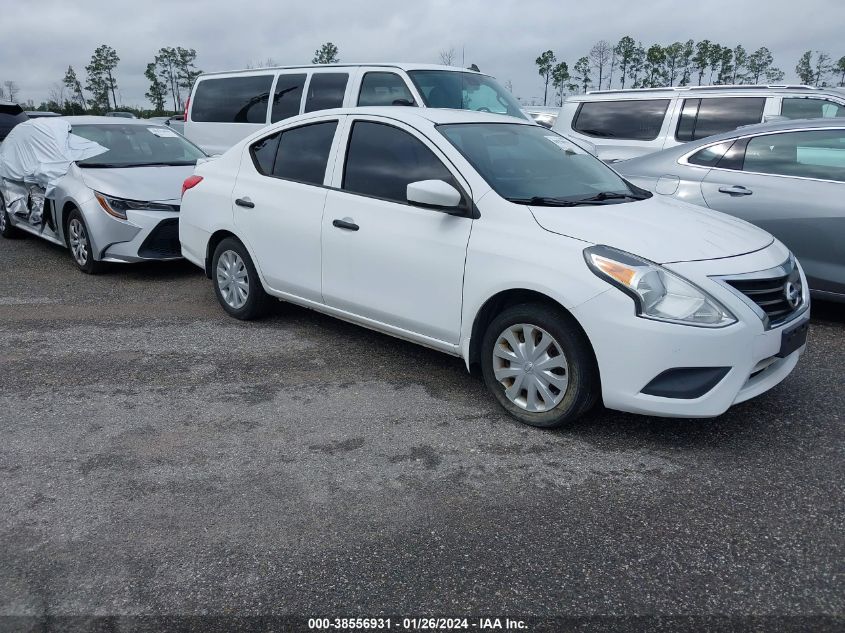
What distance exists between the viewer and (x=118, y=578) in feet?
9.36

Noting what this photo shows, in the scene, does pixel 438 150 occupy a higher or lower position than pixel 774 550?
higher

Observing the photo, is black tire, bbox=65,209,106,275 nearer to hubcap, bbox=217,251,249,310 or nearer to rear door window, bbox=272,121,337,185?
→ hubcap, bbox=217,251,249,310

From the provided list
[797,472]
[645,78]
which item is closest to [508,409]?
[797,472]

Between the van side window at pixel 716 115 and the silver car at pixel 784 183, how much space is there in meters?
1.78

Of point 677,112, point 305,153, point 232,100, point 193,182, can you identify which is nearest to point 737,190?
point 677,112

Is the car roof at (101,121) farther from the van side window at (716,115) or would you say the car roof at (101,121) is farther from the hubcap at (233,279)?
the van side window at (716,115)

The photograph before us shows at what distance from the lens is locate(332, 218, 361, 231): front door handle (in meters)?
4.83

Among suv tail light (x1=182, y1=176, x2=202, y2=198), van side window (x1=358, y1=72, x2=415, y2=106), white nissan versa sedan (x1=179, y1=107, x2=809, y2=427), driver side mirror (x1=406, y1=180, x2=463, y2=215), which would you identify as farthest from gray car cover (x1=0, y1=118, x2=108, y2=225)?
driver side mirror (x1=406, y1=180, x2=463, y2=215)

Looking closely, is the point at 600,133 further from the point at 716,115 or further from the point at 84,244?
the point at 84,244

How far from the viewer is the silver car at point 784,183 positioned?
223 inches

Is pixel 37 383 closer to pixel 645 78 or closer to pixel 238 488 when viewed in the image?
pixel 238 488

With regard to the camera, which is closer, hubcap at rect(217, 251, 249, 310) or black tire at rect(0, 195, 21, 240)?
hubcap at rect(217, 251, 249, 310)

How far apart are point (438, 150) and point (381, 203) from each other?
507 millimetres

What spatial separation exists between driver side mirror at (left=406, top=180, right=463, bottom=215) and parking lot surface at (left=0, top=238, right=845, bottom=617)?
118 centimetres
